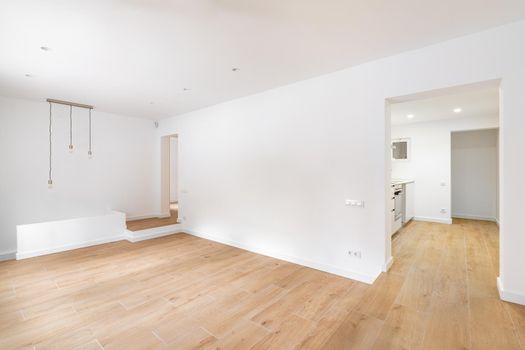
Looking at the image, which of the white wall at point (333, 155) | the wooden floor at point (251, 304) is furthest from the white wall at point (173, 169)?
the wooden floor at point (251, 304)

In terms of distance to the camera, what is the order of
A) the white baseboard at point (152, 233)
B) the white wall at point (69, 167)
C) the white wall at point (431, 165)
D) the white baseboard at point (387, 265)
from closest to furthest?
the white baseboard at point (387, 265), the white wall at point (69, 167), the white baseboard at point (152, 233), the white wall at point (431, 165)

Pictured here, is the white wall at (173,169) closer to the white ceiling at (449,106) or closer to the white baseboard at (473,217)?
the white ceiling at (449,106)

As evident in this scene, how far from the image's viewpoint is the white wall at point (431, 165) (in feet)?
19.4

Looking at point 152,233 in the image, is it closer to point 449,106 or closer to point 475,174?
point 449,106

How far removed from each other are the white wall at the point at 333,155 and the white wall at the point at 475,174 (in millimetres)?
5312

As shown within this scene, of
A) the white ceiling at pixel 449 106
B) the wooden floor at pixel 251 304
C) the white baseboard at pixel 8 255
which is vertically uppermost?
the white ceiling at pixel 449 106

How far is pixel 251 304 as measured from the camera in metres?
2.60

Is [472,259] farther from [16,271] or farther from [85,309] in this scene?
[16,271]

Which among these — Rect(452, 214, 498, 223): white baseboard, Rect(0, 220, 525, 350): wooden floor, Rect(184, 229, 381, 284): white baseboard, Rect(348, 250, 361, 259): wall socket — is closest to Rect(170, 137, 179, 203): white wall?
Rect(184, 229, 381, 284): white baseboard

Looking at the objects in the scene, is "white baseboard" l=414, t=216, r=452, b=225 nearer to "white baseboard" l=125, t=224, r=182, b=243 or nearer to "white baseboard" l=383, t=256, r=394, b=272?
"white baseboard" l=383, t=256, r=394, b=272

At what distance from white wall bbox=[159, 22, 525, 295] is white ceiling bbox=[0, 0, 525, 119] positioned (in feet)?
0.84

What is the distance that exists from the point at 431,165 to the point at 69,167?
869cm

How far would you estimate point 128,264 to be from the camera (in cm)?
383

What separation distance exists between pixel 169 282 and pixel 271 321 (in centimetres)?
160
